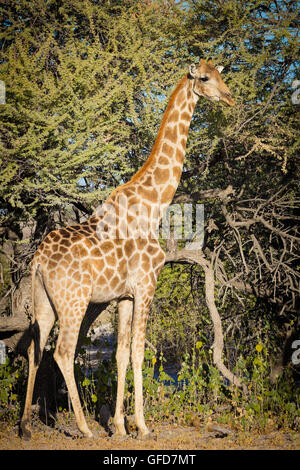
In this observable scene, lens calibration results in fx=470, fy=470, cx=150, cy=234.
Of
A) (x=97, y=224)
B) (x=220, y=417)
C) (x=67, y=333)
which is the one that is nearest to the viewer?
(x=67, y=333)

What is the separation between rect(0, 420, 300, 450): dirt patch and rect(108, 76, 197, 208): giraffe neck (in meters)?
2.94

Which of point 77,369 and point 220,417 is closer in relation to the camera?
point 220,417

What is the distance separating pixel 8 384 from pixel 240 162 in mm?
5280

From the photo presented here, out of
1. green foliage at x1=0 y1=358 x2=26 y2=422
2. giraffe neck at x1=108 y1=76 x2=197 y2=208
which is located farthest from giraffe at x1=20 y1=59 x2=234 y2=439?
green foliage at x1=0 y1=358 x2=26 y2=422

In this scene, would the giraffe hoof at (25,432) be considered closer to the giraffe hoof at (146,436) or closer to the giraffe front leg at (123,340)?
the giraffe front leg at (123,340)

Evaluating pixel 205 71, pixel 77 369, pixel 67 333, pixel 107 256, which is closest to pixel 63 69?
pixel 205 71

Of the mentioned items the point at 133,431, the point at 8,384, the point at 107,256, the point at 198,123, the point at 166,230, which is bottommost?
the point at 133,431

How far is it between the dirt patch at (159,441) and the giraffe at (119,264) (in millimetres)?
168

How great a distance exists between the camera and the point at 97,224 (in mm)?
5973

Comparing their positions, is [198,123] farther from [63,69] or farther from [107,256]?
[107,256]

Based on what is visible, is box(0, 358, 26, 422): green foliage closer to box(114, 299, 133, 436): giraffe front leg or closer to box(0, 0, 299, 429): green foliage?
box(0, 0, 299, 429): green foliage

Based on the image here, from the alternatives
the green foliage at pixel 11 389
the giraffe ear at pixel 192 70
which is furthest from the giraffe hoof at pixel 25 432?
the giraffe ear at pixel 192 70

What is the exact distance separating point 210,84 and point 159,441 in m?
4.53

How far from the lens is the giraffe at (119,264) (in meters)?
5.47
